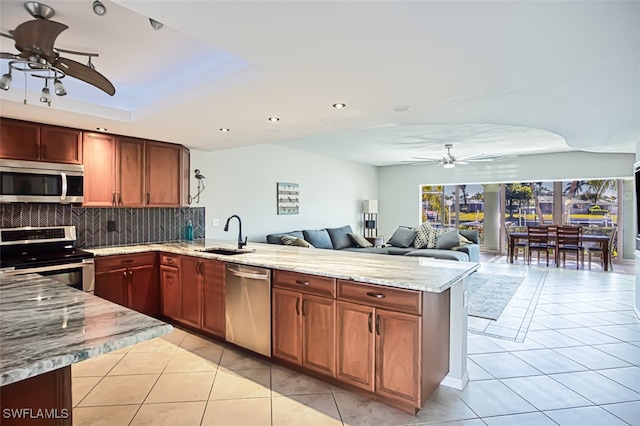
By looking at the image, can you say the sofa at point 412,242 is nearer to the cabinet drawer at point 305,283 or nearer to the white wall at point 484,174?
the white wall at point 484,174

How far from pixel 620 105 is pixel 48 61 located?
163 inches

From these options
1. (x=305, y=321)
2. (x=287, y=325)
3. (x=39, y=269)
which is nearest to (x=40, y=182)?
(x=39, y=269)

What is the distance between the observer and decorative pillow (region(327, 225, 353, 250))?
23.0ft

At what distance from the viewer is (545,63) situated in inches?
82.7

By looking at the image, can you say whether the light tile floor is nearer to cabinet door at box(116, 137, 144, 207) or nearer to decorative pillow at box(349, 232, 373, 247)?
cabinet door at box(116, 137, 144, 207)

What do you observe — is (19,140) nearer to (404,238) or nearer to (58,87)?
(58,87)

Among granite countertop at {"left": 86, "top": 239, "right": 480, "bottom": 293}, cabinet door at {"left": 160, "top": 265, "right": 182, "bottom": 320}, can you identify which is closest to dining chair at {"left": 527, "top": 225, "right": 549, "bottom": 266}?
granite countertop at {"left": 86, "top": 239, "right": 480, "bottom": 293}

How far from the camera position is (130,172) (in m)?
4.09

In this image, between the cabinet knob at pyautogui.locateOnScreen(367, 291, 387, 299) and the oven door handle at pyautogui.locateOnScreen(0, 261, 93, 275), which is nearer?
the cabinet knob at pyautogui.locateOnScreen(367, 291, 387, 299)

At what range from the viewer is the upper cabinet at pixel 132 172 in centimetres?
381

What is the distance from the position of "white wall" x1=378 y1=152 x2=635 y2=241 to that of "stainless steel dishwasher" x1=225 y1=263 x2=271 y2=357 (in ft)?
22.3

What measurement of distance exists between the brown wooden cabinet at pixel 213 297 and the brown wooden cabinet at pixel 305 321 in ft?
2.28

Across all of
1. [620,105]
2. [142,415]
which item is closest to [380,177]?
[620,105]

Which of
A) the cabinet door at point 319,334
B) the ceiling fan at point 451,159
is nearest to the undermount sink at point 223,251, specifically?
the cabinet door at point 319,334
